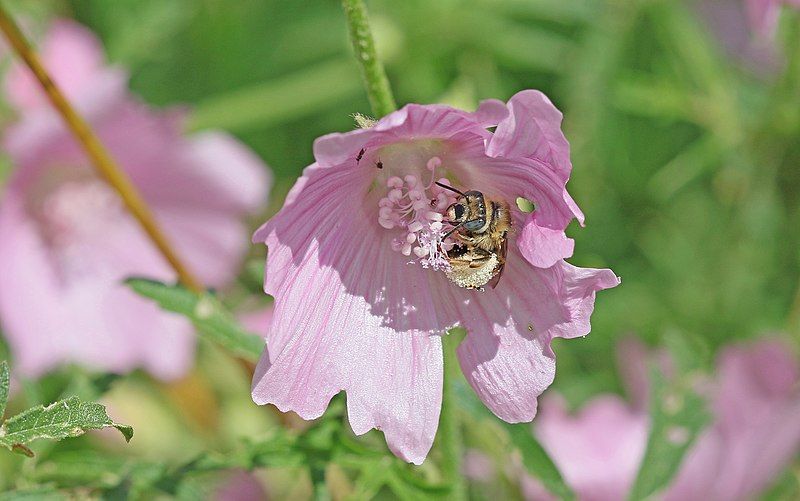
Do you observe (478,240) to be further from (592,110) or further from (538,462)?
(592,110)

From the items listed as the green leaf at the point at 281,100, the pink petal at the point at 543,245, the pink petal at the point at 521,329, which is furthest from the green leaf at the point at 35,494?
the green leaf at the point at 281,100

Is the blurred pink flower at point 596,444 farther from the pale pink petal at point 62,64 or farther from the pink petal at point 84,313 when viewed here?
Result: the pale pink petal at point 62,64

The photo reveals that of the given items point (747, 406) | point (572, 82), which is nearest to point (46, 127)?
point (572, 82)

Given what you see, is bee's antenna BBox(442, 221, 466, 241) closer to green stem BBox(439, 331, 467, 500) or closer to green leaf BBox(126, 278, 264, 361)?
green stem BBox(439, 331, 467, 500)

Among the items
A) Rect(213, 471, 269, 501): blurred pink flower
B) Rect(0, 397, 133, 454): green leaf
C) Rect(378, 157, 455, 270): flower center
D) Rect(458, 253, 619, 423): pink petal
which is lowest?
Rect(213, 471, 269, 501): blurred pink flower

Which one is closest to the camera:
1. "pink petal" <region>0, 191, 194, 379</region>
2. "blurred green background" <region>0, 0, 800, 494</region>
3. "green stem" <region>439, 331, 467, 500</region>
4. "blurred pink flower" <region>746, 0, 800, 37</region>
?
"green stem" <region>439, 331, 467, 500</region>

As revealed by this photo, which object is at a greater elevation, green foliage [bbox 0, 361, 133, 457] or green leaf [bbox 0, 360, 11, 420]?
green leaf [bbox 0, 360, 11, 420]

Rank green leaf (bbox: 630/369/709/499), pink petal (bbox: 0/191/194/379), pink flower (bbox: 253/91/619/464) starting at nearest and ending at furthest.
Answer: pink flower (bbox: 253/91/619/464) < green leaf (bbox: 630/369/709/499) < pink petal (bbox: 0/191/194/379)

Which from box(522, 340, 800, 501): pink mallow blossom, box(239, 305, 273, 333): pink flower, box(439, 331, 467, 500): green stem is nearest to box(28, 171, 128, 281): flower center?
box(239, 305, 273, 333): pink flower
